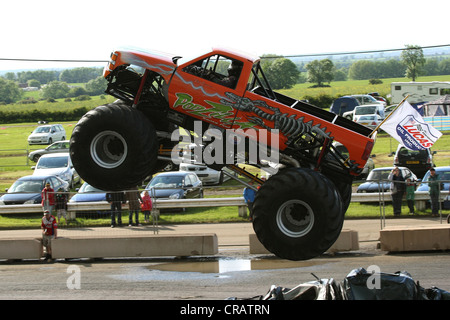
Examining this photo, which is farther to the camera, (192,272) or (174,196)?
(174,196)

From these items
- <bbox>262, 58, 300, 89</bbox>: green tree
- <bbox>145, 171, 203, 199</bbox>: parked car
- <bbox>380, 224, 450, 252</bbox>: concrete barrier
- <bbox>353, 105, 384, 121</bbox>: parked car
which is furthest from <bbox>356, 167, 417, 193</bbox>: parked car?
<bbox>262, 58, 300, 89</bbox>: green tree

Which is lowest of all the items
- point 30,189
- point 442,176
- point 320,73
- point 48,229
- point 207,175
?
point 48,229

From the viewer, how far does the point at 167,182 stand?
23547mm

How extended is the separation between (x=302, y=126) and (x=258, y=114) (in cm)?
64

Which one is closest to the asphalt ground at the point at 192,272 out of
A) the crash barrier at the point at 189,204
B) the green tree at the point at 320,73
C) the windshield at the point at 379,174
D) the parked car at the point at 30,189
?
the crash barrier at the point at 189,204

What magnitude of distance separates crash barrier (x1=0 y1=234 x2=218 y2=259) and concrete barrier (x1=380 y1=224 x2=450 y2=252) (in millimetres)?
4786

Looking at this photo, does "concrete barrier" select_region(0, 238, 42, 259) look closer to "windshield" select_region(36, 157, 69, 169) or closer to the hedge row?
"windshield" select_region(36, 157, 69, 169)

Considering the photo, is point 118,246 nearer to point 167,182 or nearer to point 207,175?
point 167,182

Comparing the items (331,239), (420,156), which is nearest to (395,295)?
(331,239)

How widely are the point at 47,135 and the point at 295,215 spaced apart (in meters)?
35.3

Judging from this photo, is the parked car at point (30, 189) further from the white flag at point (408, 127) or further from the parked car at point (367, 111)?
the parked car at point (367, 111)

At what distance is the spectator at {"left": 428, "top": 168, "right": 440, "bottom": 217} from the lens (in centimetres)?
2088

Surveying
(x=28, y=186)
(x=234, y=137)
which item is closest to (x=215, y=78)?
(x=234, y=137)

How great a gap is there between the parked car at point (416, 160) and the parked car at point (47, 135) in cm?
2367
